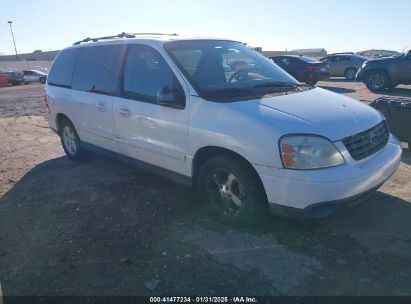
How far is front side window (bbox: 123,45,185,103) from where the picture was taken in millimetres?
3979

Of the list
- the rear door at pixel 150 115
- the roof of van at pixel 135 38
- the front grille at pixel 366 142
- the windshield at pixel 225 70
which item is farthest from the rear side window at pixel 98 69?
the front grille at pixel 366 142

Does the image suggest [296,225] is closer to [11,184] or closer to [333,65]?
[11,184]

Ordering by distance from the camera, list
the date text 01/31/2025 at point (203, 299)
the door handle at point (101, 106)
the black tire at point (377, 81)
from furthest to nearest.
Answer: the black tire at point (377, 81) < the door handle at point (101, 106) < the date text 01/31/2025 at point (203, 299)

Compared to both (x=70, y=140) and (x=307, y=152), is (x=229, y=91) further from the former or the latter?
(x=70, y=140)

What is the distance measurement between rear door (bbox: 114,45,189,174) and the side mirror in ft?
0.13

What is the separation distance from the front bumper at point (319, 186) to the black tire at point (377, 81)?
38.2 ft

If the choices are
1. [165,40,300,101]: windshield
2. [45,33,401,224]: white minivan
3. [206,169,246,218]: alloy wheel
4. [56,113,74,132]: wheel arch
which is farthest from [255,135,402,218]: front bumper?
[56,113,74,132]: wheel arch

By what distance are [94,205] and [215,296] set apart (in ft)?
7.50

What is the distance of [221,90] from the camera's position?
379cm

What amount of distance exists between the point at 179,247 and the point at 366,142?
197 cm

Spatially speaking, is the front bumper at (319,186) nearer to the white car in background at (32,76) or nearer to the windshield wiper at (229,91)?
the windshield wiper at (229,91)

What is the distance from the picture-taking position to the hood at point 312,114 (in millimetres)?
3139

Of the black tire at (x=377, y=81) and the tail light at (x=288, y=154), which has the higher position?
the tail light at (x=288, y=154)

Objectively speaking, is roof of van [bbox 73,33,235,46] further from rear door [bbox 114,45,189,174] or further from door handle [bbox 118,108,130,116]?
door handle [bbox 118,108,130,116]
